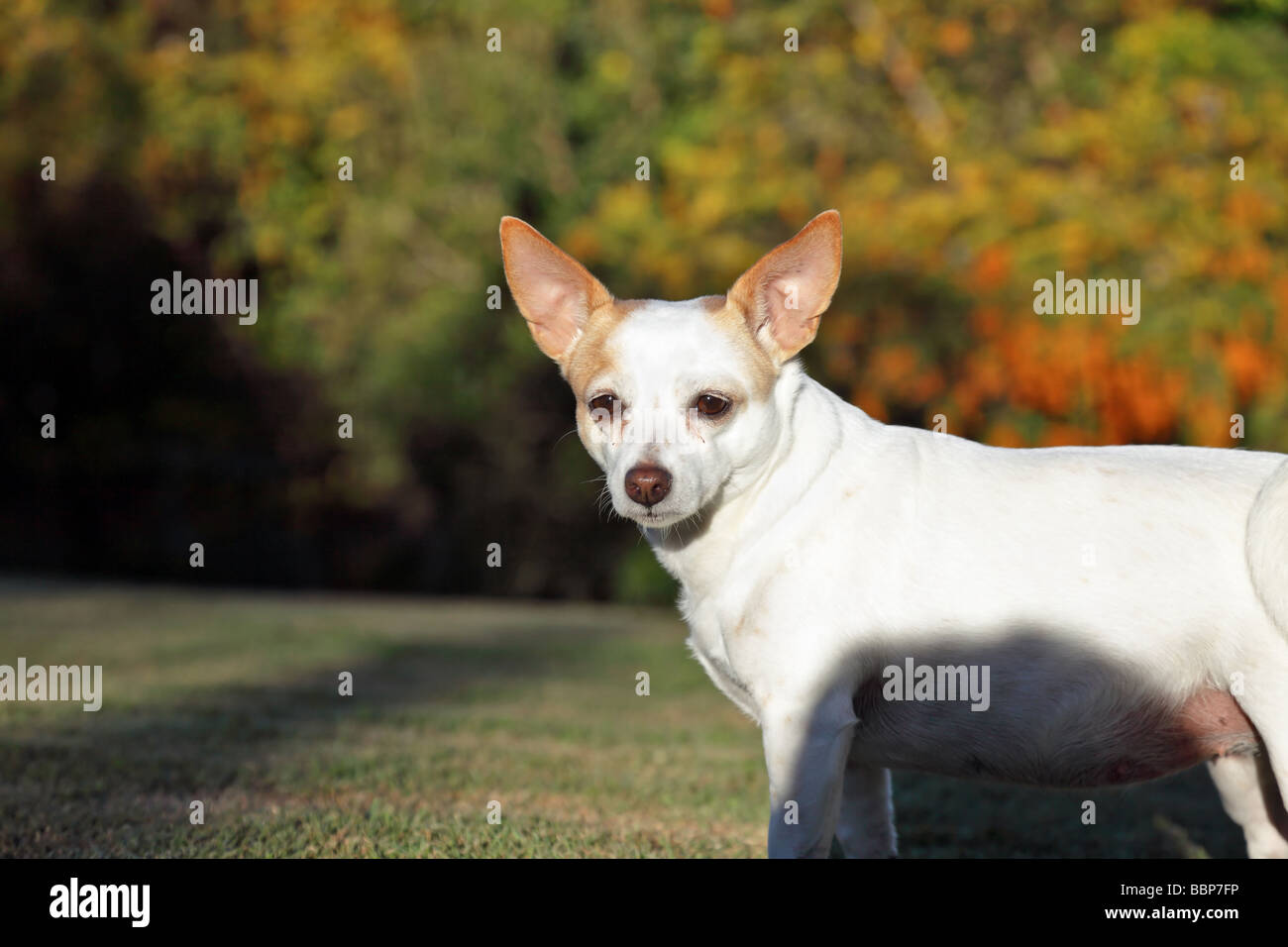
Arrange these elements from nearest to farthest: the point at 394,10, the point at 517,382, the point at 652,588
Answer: the point at 652,588
the point at 517,382
the point at 394,10

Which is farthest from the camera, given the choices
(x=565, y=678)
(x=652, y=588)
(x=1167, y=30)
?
(x=652, y=588)

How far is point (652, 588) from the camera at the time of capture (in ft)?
59.2

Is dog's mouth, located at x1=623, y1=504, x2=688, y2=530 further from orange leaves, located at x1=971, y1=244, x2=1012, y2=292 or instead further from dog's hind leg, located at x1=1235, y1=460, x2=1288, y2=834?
orange leaves, located at x1=971, y1=244, x2=1012, y2=292

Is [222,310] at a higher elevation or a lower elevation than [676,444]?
higher

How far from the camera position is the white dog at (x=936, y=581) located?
3.66m

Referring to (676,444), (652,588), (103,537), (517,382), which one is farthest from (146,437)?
(676,444)

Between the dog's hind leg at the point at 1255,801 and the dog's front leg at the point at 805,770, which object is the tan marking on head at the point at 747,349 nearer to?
the dog's front leg at the point at 805,770

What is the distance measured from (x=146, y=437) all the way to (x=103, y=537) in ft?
5.53

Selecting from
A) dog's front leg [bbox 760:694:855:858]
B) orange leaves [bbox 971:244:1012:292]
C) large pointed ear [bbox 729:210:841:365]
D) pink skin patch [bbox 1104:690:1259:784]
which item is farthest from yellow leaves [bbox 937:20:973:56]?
dog's front leg [bbox 760:694:855:858]

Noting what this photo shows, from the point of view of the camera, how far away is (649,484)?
3.81 meters

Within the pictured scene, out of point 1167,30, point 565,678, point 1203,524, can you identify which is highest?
point 1167,30

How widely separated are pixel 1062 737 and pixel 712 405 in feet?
4.63

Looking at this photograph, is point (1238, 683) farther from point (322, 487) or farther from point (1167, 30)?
point (322, 487)

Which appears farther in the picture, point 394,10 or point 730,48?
point 394,10
